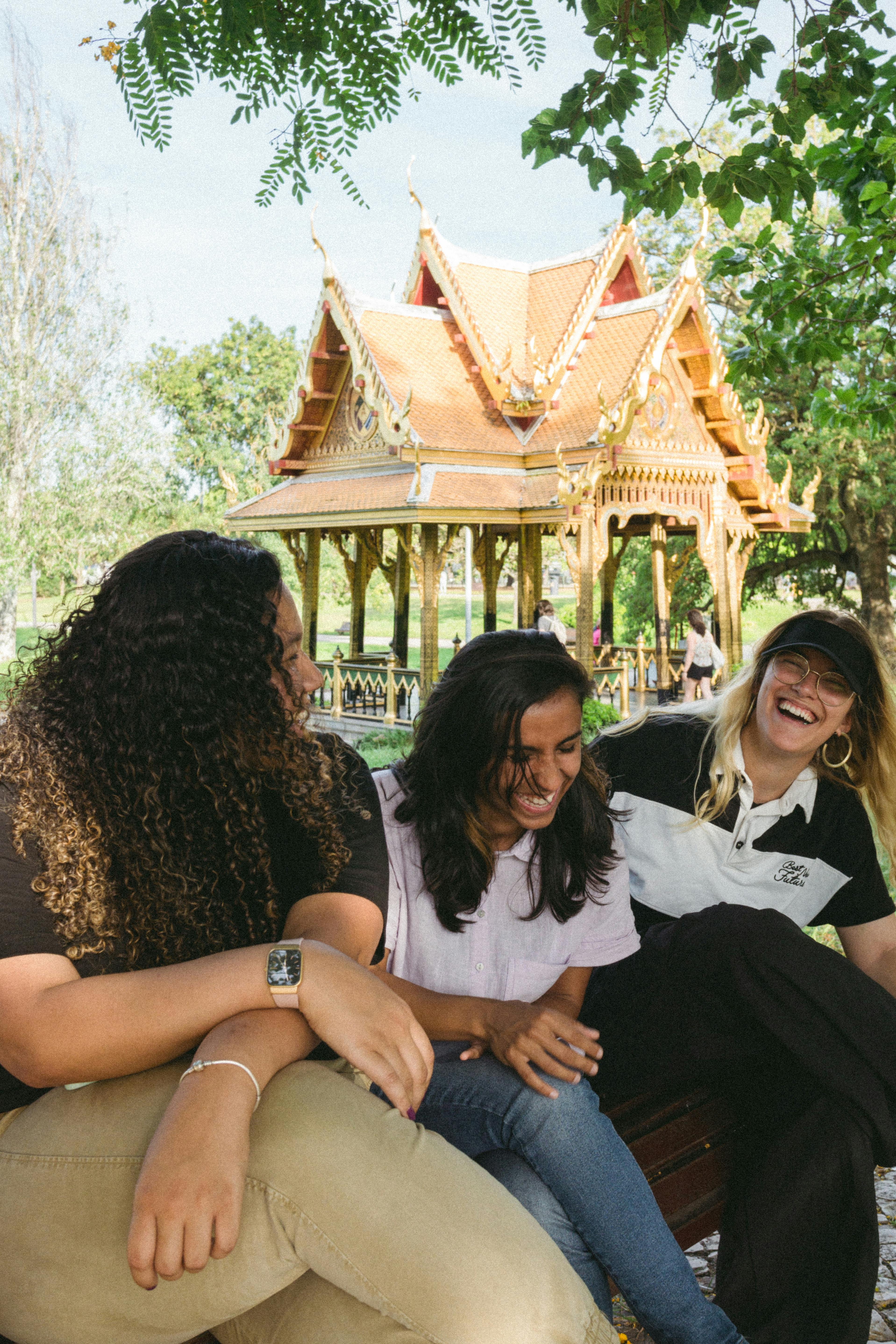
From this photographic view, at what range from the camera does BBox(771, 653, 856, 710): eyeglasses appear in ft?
9.44

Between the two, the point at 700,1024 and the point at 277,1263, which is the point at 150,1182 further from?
the point at 700,1024

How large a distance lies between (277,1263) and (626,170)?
291 cm

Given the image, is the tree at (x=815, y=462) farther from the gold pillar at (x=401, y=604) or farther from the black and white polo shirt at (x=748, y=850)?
the black and white polo shirt at (x=748, y=850)

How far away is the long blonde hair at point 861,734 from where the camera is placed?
9.71 ft

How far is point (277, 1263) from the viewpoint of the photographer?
1.46 metres

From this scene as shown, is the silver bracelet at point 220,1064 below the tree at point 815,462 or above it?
below

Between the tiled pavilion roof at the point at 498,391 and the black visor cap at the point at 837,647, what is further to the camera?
the tiled pavilion roof at the point at 498,391

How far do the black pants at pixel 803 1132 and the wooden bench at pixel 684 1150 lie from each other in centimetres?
11

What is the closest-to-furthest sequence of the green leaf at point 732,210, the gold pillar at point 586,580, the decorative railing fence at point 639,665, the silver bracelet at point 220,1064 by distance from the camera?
the silver bracelet at point 220,1064
the green leaf at point 732,210
the gold pillar at point 586,580
the decorative railing fence at point 639,665

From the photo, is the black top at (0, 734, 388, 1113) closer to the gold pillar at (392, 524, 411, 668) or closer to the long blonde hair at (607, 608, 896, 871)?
the long blonde hair at (607, 608, 896, 871)

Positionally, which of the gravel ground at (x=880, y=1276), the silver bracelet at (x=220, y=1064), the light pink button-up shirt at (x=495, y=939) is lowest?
the gravel ground at (x=880, y=1276)

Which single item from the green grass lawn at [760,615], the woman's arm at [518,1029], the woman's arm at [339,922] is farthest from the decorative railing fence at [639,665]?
the woman's arm at [339,922]

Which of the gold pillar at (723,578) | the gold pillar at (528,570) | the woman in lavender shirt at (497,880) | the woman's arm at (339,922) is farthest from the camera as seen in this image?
the gold pillar at (723,578)

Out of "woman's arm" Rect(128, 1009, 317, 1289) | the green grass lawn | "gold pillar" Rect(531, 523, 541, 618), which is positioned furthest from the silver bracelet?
the green grass lawn
